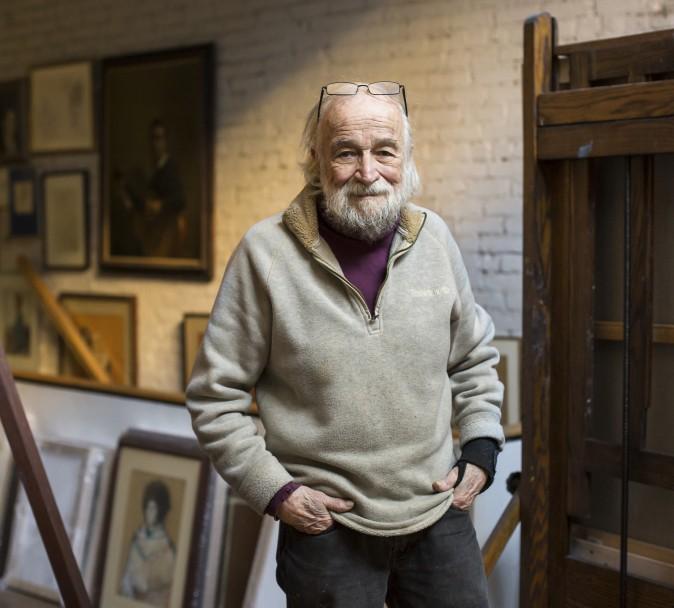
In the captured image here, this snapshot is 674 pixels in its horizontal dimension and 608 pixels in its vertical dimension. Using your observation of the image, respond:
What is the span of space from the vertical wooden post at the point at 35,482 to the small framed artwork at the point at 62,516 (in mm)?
1249

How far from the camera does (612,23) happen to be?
10.4 feet

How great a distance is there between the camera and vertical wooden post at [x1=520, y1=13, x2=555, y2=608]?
6.98 feet

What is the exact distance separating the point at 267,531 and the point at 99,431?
0.95 m

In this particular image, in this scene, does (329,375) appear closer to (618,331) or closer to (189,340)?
(618,331)

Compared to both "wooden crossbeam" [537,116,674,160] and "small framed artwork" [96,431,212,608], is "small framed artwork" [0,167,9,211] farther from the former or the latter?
"wooden crossbeam" [537,116,674,160]

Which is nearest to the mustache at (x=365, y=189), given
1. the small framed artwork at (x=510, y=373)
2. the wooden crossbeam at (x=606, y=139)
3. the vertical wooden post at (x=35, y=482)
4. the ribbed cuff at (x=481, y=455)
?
the ribbed cuff at (x=481, y=455)

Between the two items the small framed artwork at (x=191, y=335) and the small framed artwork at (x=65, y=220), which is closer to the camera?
the small framed artwork at (x=191, y=335)

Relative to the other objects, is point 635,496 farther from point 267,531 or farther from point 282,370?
point 267,531

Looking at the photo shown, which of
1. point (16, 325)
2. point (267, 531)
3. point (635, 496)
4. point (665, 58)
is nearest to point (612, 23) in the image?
point (665, 58)

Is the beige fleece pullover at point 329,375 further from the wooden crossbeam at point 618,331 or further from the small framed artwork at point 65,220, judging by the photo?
the small framed artwork at point 65,220

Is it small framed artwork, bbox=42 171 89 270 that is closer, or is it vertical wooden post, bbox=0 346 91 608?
vertical wooden post, bbox=0 346 91 608

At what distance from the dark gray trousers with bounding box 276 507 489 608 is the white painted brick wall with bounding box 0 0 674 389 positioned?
6.16 ft

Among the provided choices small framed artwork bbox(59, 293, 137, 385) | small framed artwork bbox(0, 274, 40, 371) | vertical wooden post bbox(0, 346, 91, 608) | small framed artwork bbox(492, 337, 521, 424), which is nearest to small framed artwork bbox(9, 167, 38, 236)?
small framed artwork bbox(0, 274, 40, 371)

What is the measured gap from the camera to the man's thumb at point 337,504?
5.25 feet
